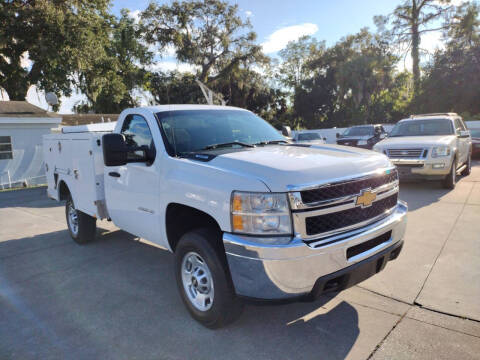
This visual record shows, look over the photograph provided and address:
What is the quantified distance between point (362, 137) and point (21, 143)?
16543 millimetres

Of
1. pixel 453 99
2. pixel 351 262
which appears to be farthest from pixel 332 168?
pixel 453 99

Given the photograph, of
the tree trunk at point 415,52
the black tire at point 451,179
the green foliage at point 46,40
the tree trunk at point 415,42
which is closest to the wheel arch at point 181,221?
the black tire at point 451,179

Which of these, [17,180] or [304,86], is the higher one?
[304,86]

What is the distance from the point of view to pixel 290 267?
2.53 meters

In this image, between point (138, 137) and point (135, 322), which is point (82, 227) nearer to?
point (138, 137)

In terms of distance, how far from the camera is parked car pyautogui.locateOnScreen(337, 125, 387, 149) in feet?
53.4

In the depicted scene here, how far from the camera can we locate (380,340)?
286cm

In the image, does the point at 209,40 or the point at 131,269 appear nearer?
the point at 131,269

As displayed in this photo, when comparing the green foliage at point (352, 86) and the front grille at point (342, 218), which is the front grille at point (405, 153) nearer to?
the front grille at point (342, 218)

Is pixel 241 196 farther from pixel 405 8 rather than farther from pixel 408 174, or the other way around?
pixel 405 8

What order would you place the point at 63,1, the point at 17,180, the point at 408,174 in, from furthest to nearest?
the point at 63,1
the point at 17,180
the point at 408,174

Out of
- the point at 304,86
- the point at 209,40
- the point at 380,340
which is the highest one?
the point at 209,40

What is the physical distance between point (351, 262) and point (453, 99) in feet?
99.2

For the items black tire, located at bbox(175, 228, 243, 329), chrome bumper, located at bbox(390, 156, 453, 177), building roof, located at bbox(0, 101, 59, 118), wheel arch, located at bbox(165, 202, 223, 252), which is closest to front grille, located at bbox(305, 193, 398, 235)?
black tire, located at bbox(175, 228, 243, 329)
